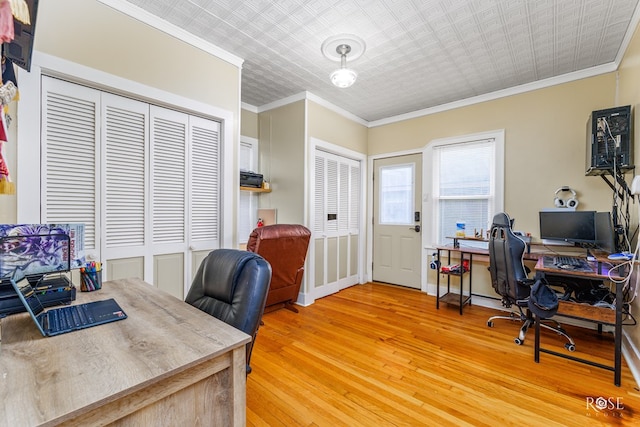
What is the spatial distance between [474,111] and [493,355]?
3010mm

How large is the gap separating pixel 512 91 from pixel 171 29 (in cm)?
382

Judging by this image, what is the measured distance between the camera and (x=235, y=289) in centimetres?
136

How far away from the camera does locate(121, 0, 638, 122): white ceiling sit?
7.21ft

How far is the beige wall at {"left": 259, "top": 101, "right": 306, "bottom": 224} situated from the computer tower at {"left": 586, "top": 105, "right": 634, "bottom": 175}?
9.66 feet

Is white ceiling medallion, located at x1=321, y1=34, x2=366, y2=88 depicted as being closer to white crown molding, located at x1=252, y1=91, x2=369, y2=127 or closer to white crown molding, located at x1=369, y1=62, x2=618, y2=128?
white crown molding, located at x1=252, y1=91, x2=369, y2=127

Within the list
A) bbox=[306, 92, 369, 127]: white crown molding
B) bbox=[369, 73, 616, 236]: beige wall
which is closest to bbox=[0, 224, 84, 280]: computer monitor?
bbox=[306, 92, 369, 127]: white crown molding

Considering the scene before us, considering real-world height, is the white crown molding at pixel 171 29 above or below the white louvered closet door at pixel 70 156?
above

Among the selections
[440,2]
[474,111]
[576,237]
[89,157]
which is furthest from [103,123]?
[576,237]

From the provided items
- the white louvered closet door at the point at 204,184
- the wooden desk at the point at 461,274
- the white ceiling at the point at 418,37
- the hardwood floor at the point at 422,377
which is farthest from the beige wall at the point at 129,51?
the wooden desk at the point at 461,274

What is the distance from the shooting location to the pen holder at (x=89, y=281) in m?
1.61

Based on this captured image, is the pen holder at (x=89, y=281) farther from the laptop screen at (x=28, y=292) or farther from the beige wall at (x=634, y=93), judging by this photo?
the beige wall at (x=634, y=93)

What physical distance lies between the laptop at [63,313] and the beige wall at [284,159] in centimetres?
260

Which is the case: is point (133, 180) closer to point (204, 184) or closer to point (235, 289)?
point (204, 184)

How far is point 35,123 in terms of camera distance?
6.15 ft
